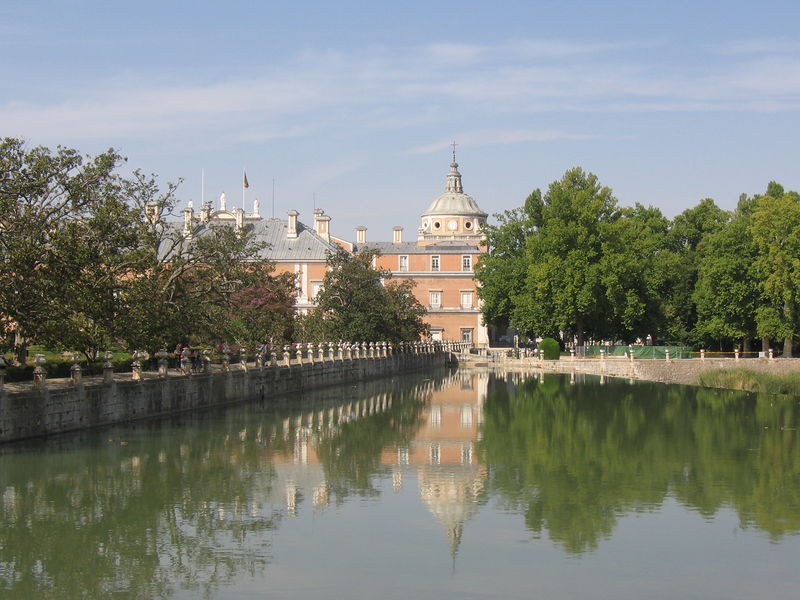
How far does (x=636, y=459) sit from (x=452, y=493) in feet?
20.5

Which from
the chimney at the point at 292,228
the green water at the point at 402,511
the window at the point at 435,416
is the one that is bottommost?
the green water at the point at 402,511

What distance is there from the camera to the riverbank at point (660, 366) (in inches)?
2192

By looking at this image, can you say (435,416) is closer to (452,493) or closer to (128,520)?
(452,493)

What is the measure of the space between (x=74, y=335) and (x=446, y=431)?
9.93m

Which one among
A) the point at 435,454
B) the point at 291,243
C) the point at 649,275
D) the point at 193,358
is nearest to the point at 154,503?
the point at 435,454

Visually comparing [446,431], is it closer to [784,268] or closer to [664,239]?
[784,268]

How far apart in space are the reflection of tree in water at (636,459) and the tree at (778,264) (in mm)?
20946

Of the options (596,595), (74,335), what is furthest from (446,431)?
(596,595)

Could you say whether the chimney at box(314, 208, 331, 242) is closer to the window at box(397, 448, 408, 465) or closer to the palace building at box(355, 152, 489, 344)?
the palace building at box(355, 152, 489, 344)

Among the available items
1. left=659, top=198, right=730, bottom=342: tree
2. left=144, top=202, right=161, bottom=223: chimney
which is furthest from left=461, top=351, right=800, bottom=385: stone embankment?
left=144, top=202, right=161, bottom=223: chimney

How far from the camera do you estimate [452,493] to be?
19.3 m

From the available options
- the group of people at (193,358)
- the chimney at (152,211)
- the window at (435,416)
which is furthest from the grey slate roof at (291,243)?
the group of people at (193,358)

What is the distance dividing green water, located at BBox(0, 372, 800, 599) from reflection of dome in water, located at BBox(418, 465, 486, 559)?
72 millimetres

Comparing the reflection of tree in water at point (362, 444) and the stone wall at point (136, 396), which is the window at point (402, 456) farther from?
the stone wall at point (136, 396)
